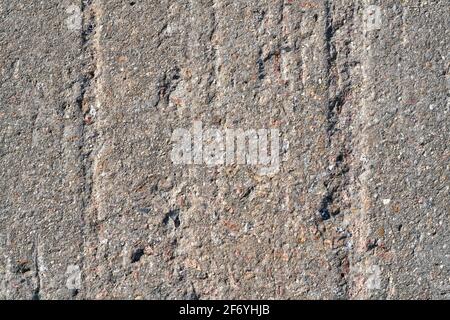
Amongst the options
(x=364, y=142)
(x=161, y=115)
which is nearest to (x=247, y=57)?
(x=161, y=115)

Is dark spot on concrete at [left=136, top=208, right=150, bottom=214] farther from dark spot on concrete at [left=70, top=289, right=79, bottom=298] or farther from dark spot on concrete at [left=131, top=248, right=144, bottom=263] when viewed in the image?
dark spot on concrete at [left=70, top=289, right=79, bottom=298]

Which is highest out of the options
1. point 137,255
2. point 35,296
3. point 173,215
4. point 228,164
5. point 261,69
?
point 261,69

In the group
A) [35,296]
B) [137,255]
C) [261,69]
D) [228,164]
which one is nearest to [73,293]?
[35,296]

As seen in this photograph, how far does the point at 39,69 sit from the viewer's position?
237 centimetres

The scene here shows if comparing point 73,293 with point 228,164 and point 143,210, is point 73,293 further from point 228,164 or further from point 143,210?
point 228,164

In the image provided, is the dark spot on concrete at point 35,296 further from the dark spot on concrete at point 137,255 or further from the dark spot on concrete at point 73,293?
the dark spot on concrete at point 137,255

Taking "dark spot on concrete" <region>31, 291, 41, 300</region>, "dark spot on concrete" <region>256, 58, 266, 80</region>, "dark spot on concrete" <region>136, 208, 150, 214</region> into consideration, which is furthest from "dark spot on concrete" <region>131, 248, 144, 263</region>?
"dark spot on concrete" <region>256, 58, 266, 80</region>

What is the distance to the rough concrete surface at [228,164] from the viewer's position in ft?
7.62

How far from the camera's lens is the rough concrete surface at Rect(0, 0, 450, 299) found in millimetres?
2322

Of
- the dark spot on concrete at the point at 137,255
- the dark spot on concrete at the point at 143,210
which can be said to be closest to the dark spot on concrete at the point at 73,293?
the dark spot on concrete at the point at 137,255

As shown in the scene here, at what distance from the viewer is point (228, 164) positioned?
7.69ft

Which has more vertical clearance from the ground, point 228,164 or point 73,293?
point 228,164

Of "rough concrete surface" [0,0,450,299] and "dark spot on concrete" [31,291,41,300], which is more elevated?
"rough concrete surface" [0,0,450,299]
